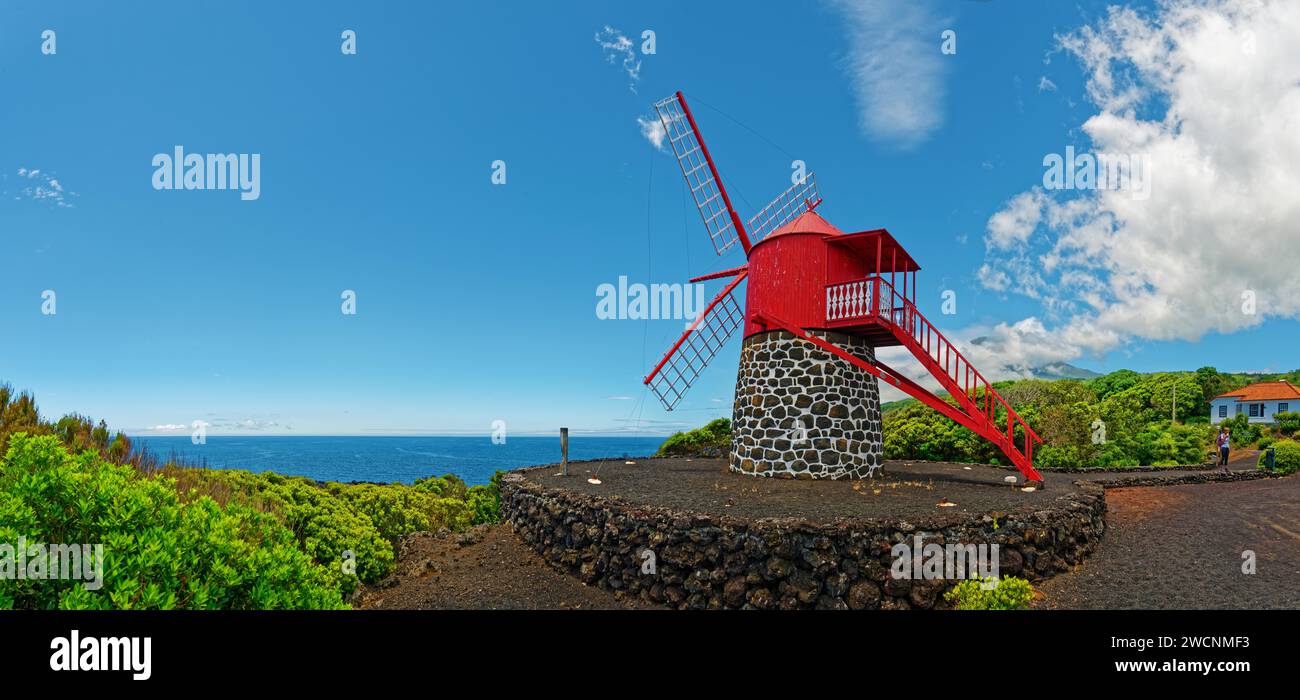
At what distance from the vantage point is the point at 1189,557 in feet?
31.2

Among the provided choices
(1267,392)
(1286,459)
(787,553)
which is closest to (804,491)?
(787,553)

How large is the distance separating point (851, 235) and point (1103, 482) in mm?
10338

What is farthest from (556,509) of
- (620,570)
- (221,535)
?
(221,535)

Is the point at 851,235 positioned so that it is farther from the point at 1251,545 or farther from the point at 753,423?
the point at 1251,545

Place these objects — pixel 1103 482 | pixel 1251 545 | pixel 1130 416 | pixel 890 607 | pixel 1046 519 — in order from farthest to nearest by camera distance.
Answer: pixel 1130 416, pixel 1103 482, pixel 1251 545, pixel 1046 519, pixel 890 607

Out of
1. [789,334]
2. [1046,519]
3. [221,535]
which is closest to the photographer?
[221,535]

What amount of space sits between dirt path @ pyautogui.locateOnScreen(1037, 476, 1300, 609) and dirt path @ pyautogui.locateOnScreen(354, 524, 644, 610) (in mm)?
6634

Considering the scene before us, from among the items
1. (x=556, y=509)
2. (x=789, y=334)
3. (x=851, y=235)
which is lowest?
(x=556, y=509)

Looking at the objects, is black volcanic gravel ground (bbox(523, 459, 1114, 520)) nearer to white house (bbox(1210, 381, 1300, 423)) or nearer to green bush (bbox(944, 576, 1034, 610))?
green bush (bbox(944, 576, 1034, 610))

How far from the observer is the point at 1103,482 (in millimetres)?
16219

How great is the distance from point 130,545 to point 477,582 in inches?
261

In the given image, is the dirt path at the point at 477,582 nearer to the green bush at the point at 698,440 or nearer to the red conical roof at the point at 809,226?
the red conical roof at the point at 809,226

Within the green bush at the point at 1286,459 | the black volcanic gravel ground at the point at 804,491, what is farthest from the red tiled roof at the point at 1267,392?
the black volcanic gravel ground at the point at 804,491

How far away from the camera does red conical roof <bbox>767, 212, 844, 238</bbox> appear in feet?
47.2
